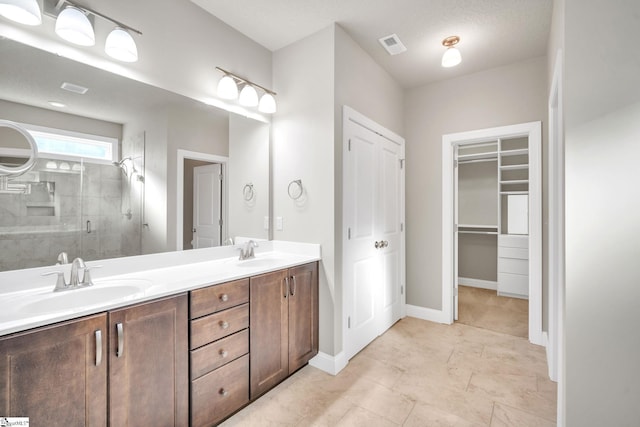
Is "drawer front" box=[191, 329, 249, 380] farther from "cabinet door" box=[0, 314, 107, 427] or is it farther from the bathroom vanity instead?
"cabinet door" box=[0, 314, 107, 427]

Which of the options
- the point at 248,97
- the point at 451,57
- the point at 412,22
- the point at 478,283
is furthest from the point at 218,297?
the point at 478,283

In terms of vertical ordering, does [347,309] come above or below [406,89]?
below

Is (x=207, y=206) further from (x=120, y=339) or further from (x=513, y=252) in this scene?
(x=513, y=252)

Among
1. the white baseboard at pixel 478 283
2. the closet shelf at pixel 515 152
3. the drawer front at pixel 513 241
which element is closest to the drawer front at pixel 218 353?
the drawer front at pixel 513 241

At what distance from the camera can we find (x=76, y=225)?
160cm

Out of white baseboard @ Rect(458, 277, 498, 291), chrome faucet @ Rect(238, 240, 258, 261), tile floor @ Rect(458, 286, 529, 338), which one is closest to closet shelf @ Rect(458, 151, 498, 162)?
white baseboard @ Rect(458, 277, 498, 291)

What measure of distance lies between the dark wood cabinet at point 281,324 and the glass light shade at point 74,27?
64.7 inches

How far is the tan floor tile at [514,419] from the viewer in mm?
1740

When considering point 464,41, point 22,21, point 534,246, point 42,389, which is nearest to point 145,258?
point 42,389

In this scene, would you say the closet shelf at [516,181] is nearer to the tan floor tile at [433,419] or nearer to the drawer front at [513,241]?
the drawer front at [513,241]

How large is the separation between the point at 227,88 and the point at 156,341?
1.82 metres

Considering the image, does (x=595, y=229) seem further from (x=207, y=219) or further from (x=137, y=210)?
(x=137, y=210)

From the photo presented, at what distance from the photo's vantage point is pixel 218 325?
5.44 feet

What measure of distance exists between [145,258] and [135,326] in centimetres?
65
